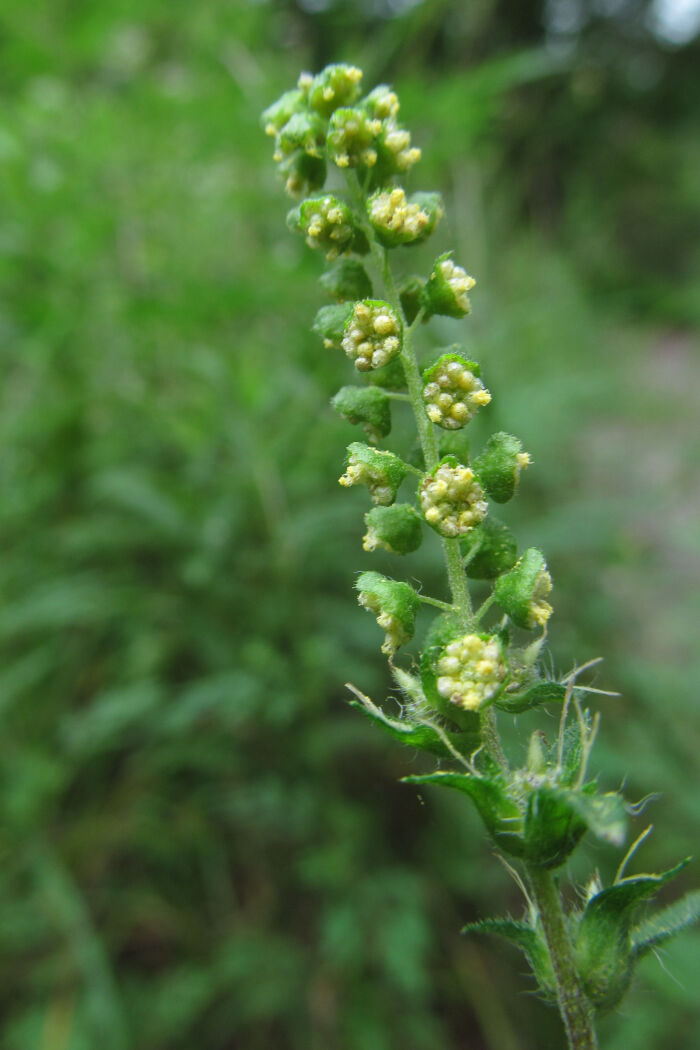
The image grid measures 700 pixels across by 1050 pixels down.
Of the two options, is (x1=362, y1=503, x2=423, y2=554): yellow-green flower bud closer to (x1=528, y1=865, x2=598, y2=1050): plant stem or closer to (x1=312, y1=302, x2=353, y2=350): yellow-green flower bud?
(x1=312, y1=302, x2=353, y2=350): yellow-green flower bud

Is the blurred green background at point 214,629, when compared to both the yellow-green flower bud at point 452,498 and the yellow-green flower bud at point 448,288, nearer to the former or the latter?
the yellow-green flower bud at point 448,288

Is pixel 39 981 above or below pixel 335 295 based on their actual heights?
below

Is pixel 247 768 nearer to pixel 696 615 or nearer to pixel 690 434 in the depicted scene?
pixel 696 615

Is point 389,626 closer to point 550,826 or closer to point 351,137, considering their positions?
point 550,826

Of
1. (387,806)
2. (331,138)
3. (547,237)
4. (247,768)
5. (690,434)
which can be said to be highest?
(547,237)

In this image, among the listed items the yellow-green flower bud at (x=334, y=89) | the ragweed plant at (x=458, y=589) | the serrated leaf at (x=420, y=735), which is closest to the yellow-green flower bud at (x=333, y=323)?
the ragweed plant at (x=458, y=589)

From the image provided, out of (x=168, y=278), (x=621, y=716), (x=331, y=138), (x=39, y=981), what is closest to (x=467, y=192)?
(x=168, y=278)
